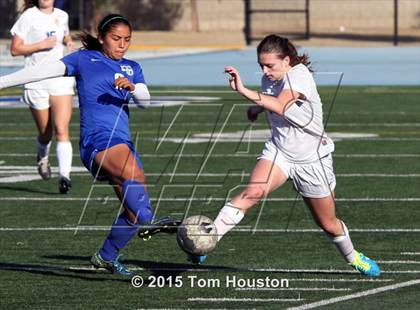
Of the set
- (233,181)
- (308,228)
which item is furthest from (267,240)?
(233,181)

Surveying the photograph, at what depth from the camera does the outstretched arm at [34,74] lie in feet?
29.9

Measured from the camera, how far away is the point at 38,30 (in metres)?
13.9

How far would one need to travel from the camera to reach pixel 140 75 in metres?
9.33

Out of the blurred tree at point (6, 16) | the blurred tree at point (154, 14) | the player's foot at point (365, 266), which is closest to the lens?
the player's foot at point (365, 266)

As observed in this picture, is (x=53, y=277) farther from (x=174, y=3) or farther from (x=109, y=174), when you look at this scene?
(x=174, y=3)

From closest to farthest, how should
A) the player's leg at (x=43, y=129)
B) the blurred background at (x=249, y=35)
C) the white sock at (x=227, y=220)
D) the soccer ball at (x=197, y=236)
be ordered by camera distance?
the soccer ball at (x=197, y=236)
the white sock at (x=227, y=220)
the player's leg at (x=43, y=129)
the blurred background at (x=249, y=35)

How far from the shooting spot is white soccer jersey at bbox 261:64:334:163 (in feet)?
28.9

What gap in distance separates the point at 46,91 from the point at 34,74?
4713mm

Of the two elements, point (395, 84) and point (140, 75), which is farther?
point (395, 84)

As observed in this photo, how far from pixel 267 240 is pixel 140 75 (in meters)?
2.05

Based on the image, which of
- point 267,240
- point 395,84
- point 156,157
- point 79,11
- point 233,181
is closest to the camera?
point 267,240

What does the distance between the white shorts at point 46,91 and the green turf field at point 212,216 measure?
87 centimetres

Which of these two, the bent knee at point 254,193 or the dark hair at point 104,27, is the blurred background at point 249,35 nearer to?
the dark hair at point 104,27

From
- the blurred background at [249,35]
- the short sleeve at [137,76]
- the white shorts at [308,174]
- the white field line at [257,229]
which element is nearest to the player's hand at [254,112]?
the white shorts at [308,174]
